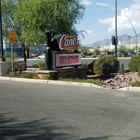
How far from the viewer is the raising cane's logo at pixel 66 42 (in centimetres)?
1638

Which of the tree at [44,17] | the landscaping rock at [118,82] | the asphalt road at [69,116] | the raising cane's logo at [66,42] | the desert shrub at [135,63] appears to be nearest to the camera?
the asphalt road at [69,116]

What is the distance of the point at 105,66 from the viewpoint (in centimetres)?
1814

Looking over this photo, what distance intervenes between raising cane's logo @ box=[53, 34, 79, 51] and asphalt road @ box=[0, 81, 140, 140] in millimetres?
6208

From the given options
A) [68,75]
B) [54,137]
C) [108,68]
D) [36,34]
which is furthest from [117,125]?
[36,34]

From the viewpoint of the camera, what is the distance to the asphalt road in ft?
18.5

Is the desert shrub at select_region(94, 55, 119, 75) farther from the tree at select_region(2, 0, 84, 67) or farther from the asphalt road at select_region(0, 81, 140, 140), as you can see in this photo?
the asphalt road at select_region(0, 81, 140, 140)

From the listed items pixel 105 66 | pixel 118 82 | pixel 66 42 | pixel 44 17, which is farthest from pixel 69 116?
pixel 44 17

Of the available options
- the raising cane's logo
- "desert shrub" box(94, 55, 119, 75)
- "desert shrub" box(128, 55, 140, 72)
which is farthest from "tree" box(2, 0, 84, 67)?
"desert shrub" box(128, 55, 140, 72)

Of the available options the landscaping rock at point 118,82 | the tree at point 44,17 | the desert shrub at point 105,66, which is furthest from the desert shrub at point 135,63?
the tree at point 44,17

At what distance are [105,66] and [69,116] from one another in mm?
11413

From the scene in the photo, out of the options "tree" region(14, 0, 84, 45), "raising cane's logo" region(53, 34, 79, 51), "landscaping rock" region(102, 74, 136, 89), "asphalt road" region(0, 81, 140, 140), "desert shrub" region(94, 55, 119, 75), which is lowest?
"asphalt road" region(0, 81, 140, 140)

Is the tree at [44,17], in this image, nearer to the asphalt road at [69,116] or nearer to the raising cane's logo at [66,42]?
the raising cane's logo at [66,42]

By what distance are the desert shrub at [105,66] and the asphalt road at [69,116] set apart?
7411mm

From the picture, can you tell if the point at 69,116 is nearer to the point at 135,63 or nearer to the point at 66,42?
the point at 66,42
